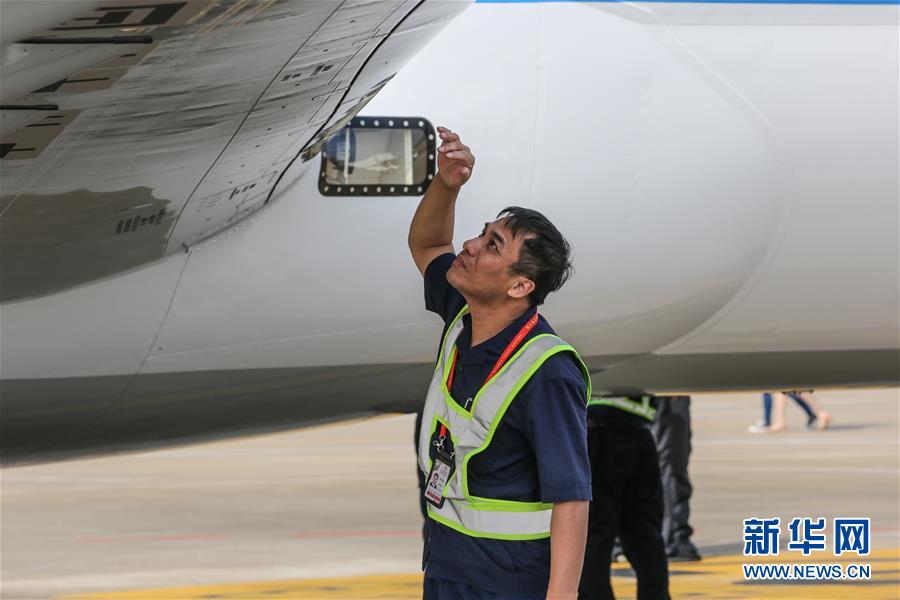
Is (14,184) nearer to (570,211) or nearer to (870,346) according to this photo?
(570,211)

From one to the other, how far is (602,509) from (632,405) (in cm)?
56

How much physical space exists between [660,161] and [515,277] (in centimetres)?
198

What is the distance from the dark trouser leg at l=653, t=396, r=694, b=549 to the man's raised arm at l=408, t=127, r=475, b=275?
6184mm

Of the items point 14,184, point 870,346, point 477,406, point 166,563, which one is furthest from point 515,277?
point 166,563

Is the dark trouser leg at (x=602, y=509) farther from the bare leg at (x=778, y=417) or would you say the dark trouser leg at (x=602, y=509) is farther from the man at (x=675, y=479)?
the bare leg at (x=778, y=417)

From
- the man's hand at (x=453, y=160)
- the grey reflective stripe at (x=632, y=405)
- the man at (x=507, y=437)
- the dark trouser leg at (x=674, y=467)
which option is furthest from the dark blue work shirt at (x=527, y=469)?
the dark trouser leg at (x=674, y=467)

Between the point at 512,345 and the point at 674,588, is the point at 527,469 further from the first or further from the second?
the point at 674,588

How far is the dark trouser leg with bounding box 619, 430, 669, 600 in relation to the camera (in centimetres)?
708

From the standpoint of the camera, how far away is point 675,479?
1045 centimetres

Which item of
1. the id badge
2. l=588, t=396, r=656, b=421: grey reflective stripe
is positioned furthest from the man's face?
l=588, t=396, r=656, b=421: grey reflective stripe

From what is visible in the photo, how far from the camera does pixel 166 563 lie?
10.8m

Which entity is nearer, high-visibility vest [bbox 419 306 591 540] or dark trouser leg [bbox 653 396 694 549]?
high-visibility vest [bbox 419 306 591 540]

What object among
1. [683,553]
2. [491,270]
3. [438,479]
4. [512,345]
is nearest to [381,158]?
[491,270]

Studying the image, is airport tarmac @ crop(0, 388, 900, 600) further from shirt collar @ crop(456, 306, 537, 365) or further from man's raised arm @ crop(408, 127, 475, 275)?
shirt collar @ crop(456, 306, 537, 365)
